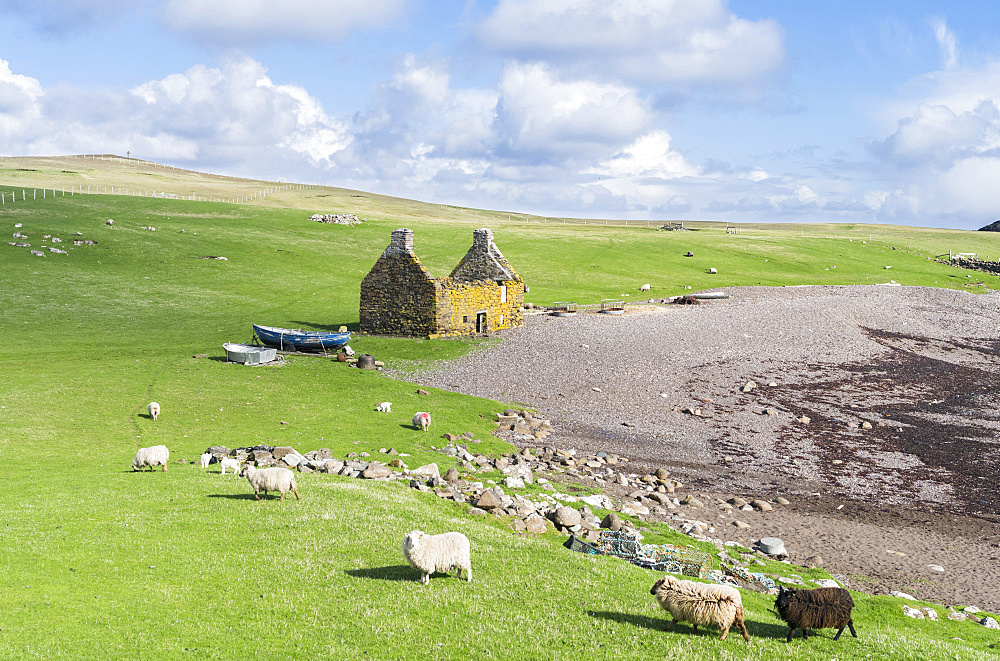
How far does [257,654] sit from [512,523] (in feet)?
31.8

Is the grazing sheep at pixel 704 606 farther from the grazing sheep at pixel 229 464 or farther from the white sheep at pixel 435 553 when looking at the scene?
the grazing sheep at pixel 229 464

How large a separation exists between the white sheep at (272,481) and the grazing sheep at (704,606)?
36.6 feet

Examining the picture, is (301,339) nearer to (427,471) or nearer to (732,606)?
(427,471)

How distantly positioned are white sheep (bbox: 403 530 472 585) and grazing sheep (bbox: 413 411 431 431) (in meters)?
16.6

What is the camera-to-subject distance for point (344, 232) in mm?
106938

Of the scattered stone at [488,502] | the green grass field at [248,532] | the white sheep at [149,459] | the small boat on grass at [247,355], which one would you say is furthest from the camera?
the small boat on grass at [247,355]

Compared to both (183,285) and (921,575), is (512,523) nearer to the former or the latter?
(921,575)

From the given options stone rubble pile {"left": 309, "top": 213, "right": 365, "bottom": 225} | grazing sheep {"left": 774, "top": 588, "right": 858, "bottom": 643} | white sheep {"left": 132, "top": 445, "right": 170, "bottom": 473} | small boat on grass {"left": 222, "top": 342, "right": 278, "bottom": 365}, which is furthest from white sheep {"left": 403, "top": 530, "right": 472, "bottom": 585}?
stone rubble pile {"left": 309, "top": 213, "right": 365, "bottom": 225}

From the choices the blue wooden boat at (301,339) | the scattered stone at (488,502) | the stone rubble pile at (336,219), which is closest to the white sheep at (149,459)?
the scattered stone at (488,502)

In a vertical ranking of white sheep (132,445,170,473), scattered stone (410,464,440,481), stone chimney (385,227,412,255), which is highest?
stone chimney (385,227,412,255)

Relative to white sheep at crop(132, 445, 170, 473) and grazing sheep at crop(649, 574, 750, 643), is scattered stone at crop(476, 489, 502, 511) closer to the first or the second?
grazing sheep at crop(649, 574, 750, 643)

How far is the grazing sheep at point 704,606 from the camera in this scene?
1295 centimetres

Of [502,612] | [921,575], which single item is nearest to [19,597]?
[502,612]

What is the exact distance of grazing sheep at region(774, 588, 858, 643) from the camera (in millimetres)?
13086
